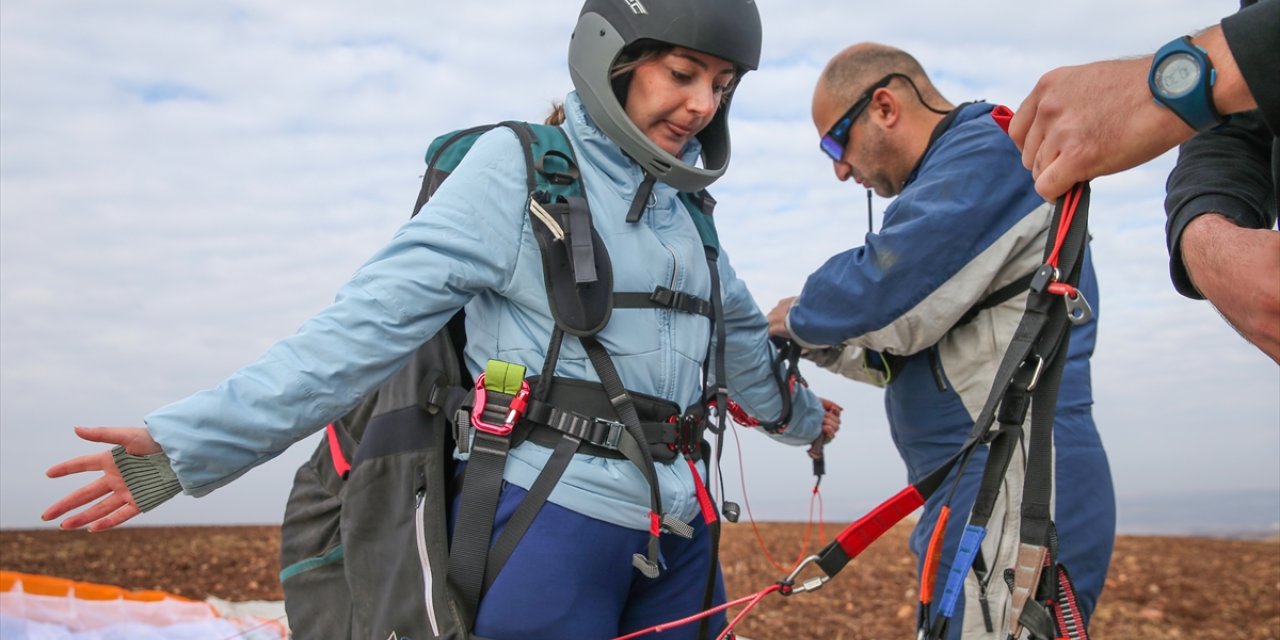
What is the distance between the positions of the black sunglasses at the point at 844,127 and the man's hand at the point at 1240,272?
217 cm

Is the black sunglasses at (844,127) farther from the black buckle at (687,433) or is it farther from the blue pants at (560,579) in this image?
the blue pants at (560,579)

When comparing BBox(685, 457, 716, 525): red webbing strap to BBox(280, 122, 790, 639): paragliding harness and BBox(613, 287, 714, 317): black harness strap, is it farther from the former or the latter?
BBox(613, 287, 714, 317): black harness strap

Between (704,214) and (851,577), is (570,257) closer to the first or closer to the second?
(704,214)

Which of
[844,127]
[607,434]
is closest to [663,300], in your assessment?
[607,434]

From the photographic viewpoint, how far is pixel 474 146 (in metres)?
2.61

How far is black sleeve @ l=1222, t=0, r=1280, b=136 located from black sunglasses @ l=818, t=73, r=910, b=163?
2.31 m

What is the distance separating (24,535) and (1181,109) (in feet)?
35.1

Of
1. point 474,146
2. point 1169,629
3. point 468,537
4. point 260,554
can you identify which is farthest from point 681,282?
point 260,554

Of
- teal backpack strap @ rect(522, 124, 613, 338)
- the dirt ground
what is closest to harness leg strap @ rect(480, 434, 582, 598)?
teal backpack strap @ rect(522, 124, 613, 338)

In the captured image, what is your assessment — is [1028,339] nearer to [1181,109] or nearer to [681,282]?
[1181,109]

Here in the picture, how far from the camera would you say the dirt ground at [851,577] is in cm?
611

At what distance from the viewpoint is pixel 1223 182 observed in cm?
179

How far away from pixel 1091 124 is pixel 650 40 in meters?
1.36

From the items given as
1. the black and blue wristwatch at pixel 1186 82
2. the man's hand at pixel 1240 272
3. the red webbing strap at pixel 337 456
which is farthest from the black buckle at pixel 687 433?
the black and blue wristwatch at pixel 1186 82
